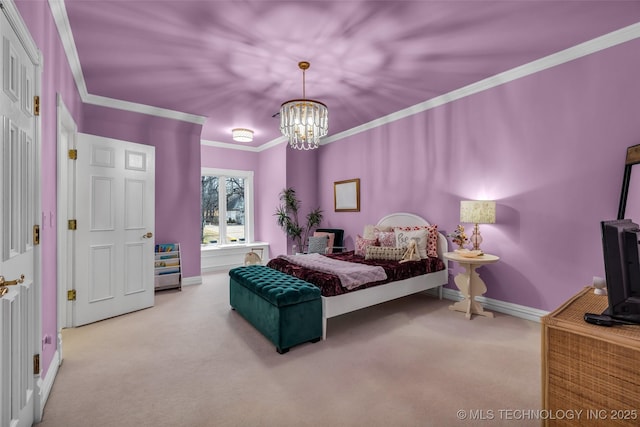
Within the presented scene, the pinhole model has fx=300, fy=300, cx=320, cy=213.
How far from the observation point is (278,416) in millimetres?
1806

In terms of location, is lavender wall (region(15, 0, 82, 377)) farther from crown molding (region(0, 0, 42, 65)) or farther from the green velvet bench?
the green velvet bench

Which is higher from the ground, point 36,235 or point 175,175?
point 175,175

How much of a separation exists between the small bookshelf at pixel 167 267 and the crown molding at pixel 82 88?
78.7 inches

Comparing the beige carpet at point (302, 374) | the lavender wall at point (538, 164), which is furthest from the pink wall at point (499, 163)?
the beige carpet at point (302, 374)

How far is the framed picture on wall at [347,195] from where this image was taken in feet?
18.0

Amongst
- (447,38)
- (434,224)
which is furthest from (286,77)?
(434,224)

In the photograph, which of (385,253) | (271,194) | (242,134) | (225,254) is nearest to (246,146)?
(271,194)

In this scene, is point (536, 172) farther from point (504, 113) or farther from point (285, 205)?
point (285, 205)

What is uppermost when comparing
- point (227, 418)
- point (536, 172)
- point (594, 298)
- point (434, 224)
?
point (536, 172)

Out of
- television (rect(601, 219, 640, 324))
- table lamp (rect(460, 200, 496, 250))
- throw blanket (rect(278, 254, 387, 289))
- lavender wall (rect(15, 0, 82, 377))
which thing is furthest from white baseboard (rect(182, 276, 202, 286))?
television (rect(601, 219, 640, 324))

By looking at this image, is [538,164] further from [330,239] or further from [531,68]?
[330,239]

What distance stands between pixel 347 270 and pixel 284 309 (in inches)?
35.4

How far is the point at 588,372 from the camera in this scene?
129 centimetres

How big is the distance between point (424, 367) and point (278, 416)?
3.93ft
